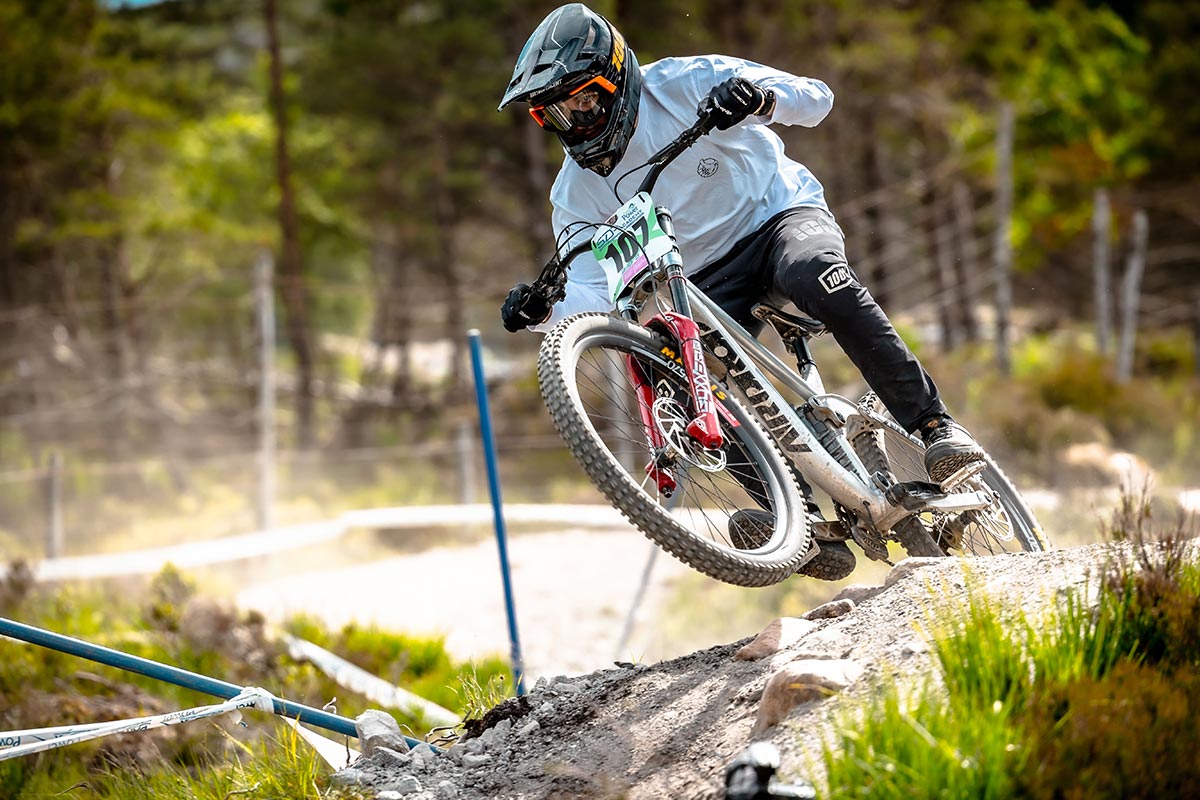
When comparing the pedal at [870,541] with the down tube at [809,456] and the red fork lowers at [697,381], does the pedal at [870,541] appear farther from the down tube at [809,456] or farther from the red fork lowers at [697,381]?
the red fork lowers at [697,381]

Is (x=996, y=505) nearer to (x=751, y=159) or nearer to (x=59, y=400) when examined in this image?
(x=751, y=159)

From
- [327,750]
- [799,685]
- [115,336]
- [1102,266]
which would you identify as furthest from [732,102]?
[115,336]

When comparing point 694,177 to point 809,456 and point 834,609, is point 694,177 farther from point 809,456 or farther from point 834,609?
point 834,609

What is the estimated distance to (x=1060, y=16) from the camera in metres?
19.5

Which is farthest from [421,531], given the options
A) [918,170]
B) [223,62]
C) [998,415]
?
[223,62]

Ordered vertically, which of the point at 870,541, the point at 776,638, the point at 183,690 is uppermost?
the point at 183,690

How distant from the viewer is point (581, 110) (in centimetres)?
365

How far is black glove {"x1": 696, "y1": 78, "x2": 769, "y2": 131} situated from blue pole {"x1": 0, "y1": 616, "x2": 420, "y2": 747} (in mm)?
2049

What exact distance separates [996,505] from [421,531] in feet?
31.1

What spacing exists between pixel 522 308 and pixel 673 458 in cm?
75

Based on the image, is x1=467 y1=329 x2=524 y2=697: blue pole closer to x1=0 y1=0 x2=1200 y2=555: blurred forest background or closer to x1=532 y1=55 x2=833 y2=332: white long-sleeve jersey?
x1=532 y1=55 x2=833 y2=332: white long-sleeve jersey

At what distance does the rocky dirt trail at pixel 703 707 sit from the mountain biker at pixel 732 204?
0.67 metres

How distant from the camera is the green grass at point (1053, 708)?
2125 millimetres

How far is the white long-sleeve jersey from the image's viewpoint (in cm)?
393
